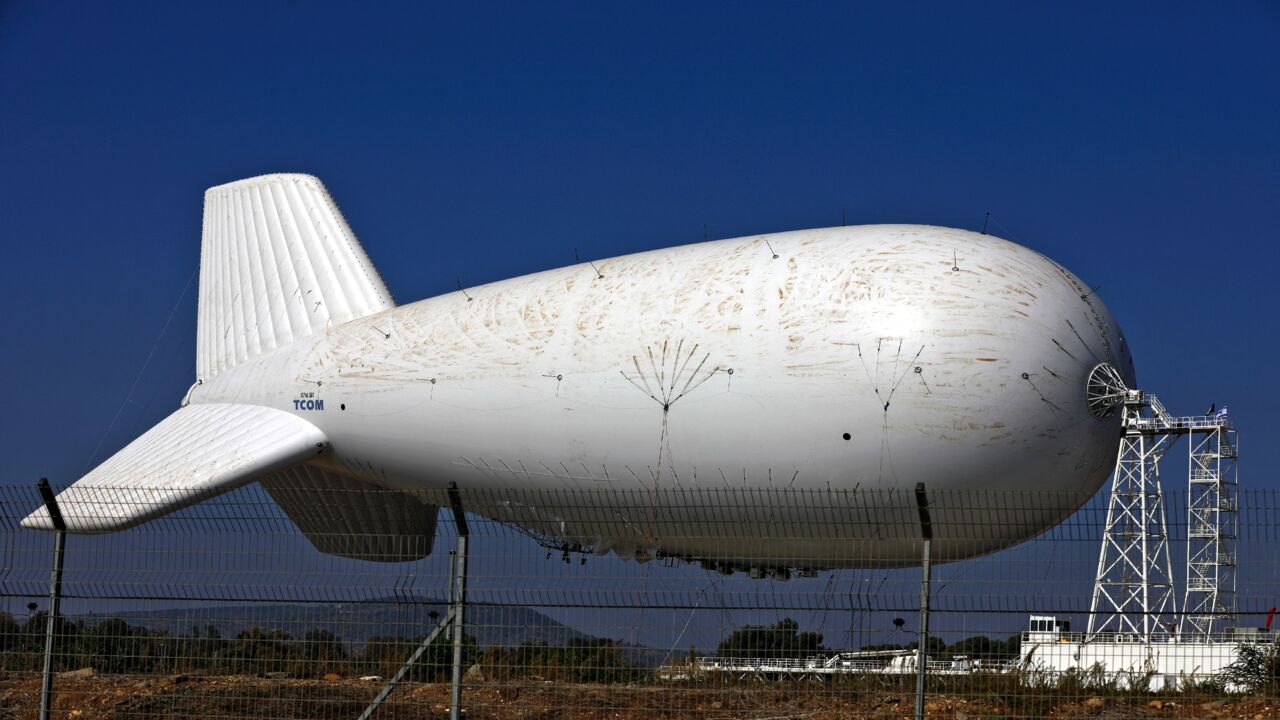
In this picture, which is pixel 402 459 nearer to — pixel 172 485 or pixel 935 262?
pixel 172 485

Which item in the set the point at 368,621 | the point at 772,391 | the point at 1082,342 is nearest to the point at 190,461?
the point at 772,391

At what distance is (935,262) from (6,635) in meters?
11.4

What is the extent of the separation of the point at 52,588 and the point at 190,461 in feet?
26.5

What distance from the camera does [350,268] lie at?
73.3 feet

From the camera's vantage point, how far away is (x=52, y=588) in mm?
11195

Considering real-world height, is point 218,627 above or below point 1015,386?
below

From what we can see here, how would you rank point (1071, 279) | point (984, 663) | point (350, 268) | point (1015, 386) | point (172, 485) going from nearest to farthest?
point (984, 663)
point (1015, 386)
point (1071, 279)
point (172, 485)
point (350, 268)

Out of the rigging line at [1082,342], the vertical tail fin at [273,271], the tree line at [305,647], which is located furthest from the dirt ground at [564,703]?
the vertical tail fin at [273,271]

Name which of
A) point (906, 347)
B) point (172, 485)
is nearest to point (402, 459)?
point (172, 485)

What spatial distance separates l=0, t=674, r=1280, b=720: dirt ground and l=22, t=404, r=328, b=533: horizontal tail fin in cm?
333

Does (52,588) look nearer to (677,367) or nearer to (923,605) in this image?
(923,605)

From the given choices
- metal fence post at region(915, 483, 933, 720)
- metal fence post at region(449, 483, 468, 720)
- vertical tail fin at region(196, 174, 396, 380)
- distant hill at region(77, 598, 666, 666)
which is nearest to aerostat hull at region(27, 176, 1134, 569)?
vertical tail fin at region(196, 174, 396, 380)

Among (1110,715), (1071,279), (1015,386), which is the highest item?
(1071,279)

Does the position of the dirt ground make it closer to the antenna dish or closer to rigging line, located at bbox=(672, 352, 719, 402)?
rigging line, located at bbox=(672, 352, 719, 402)
